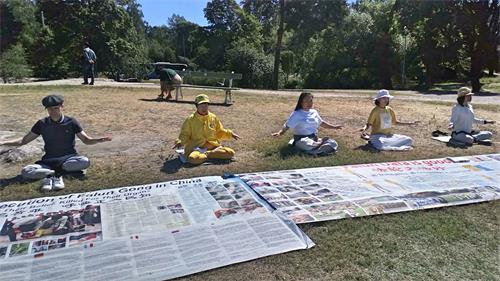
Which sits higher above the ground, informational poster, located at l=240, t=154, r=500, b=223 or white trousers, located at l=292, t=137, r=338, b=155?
white trousers, located at l=292, t=137, r=338, b=155

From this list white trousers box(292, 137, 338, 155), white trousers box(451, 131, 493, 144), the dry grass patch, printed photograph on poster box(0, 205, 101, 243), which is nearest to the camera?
printed photograph on poster box(0, 205, 101, 243)

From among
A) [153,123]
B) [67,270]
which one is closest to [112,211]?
[67,270]

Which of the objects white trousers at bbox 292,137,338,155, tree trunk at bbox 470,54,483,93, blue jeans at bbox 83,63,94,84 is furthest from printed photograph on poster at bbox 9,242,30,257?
tree trunk at bbox 470,54,483,93

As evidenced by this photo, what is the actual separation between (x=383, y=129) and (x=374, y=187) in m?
2.56

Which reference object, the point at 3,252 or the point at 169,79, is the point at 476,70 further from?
the point at 3,252

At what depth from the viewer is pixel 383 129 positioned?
7043 mm

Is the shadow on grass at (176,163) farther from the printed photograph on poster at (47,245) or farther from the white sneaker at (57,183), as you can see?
the printed photograph on poster at (47,245)

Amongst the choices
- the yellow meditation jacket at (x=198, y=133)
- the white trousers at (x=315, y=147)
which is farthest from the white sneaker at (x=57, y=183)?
the white trousers at (x=315, y=147)

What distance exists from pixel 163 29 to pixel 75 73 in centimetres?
5941

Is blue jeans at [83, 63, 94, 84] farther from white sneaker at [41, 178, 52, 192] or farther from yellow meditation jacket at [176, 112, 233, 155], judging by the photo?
white sneaker at [41, 178, 52, 192]

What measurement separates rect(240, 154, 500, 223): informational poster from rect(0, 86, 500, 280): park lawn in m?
0.19

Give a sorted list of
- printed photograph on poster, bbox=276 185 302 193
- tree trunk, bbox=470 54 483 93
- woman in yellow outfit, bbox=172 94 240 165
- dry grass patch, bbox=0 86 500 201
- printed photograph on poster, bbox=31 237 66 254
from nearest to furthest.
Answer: printed photograph on poster, bbox=31 237 66 254, printed photograph on poster, bbox=276 185 302 193, dry grass patch, bbox=0 86 500 201, woman in yellow outfit, bbox=172 94 240 165, tree trunk, bbox=470 54 483 93

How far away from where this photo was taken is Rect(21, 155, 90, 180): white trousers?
493cm

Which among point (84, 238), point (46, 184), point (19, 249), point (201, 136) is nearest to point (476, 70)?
point (201, 136)
